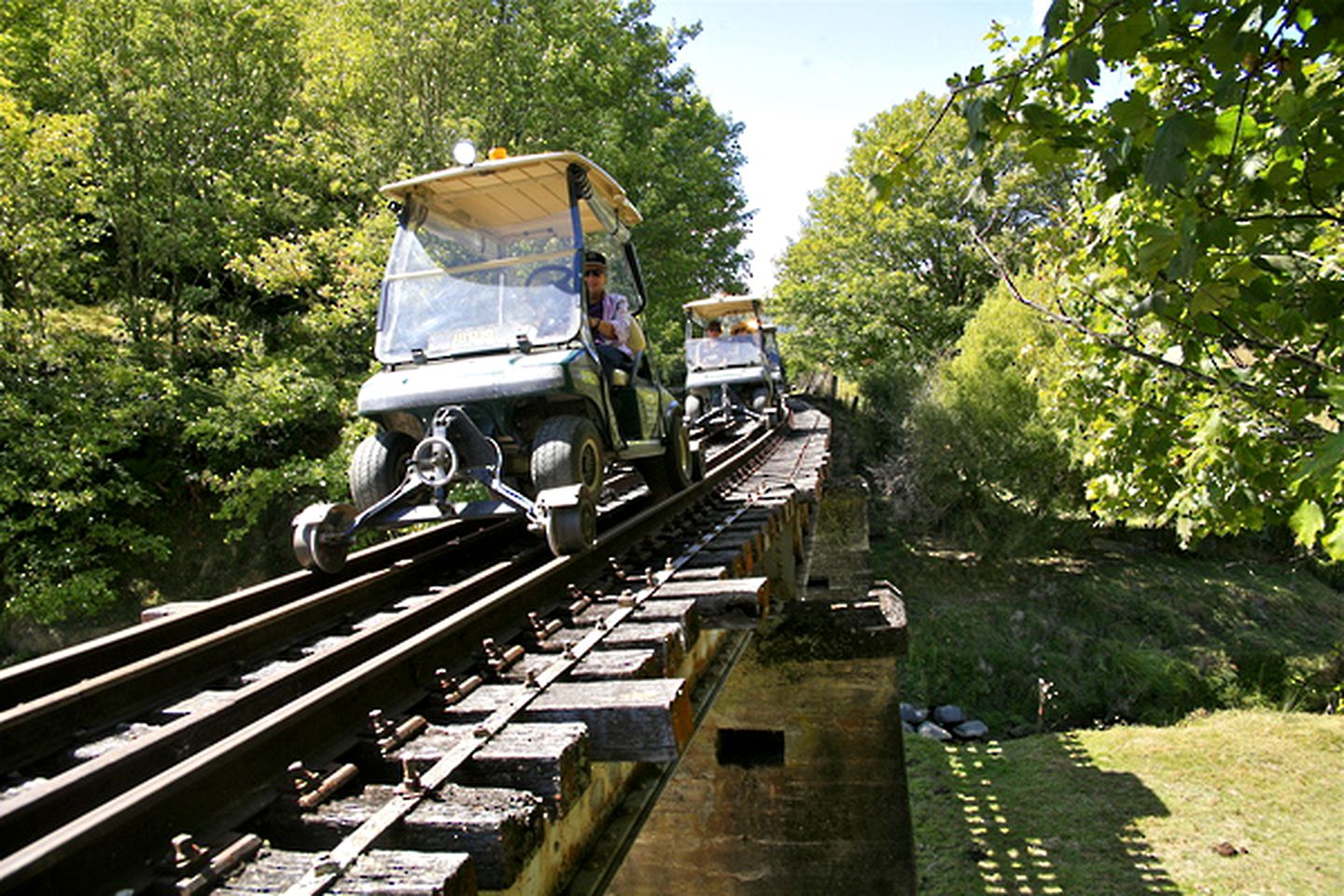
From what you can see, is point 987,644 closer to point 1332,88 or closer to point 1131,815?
point 1131,815

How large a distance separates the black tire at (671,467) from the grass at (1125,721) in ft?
17.5

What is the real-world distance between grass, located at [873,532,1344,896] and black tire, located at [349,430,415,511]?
23.7ft

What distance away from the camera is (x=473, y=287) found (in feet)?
18.8

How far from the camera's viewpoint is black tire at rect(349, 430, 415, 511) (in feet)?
17.5

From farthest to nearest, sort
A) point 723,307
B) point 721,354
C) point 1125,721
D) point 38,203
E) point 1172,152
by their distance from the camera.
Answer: point 723,307 → point 721,354 → point 1125,721 → point 38,203 → point 1172,152

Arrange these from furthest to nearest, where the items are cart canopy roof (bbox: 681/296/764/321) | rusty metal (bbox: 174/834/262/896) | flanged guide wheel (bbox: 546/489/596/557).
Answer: cart canopy roof (bbox: 681/296/764/321)
flanged guide wheel (bbox: 546/489/596/557)
rusty metal (bbox: 174/834/262/896)

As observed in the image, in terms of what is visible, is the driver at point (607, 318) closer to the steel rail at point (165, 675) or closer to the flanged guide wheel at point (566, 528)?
the flanged guide wheel at point (566, 528)

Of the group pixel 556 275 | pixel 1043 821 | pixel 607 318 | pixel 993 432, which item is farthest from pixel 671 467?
pixel 993 432

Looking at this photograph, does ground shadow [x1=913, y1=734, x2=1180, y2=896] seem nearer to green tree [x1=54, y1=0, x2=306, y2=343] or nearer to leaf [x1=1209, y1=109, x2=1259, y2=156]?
leaf [x1=1209, y1=109, x2=1259, y2=156]

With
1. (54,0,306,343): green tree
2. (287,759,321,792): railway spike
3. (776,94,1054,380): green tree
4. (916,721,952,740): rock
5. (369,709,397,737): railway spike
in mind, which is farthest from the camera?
(776,94,1054,380): green tree

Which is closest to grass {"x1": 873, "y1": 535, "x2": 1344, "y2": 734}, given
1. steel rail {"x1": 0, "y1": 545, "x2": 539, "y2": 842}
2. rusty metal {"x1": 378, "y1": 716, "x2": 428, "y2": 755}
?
steel rail {"x1": 0, "y1": 545, "x2": 539, "y2": 842}

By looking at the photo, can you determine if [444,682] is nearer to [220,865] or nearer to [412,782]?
[412,782]

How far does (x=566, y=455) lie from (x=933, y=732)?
12893 millimetres

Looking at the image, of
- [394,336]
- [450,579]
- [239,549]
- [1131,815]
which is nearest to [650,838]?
[450,579]
